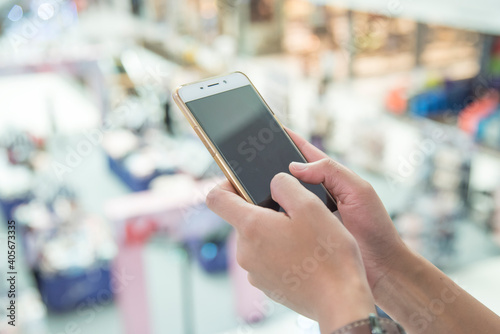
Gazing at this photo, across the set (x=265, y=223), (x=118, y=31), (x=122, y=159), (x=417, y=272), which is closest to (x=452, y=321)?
(x=417, y=272)

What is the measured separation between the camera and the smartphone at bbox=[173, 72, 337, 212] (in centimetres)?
81

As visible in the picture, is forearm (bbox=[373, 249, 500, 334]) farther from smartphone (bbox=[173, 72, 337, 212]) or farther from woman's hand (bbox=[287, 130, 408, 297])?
smartphone (bbox=[173, 72, 337, 212])

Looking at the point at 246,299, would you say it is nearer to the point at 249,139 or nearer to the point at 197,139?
the point at 249,139

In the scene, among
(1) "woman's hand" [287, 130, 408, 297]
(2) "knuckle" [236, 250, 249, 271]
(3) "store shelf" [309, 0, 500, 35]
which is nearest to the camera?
(2) "knuckle" [236, 250, 249, 271]

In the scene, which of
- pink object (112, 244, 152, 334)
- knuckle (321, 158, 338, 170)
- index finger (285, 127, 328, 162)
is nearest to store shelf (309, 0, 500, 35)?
index finger (285, 127, 328, 162)

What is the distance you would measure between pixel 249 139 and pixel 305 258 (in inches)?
12.5

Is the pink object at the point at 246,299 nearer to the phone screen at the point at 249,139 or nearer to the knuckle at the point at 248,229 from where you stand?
the phone screen at the point at 249,139

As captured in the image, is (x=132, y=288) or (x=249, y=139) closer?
(x=249, y=139)

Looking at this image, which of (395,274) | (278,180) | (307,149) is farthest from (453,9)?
(278,180)

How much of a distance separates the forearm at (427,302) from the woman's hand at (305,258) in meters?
0.22

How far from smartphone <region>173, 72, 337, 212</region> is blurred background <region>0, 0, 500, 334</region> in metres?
0.93

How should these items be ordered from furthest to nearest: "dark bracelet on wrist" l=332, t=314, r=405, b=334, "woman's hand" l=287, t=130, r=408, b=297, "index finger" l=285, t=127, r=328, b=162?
"index finger" l=285, t=127, r=328, b=162
"woman's hand" l=287, t=130, r=408, b=297
"dark bracelet on wrist" l=332, t=314, r=405, b=334

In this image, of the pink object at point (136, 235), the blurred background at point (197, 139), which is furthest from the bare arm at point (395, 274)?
the pink object at point (136, 235)

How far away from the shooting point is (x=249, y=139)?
0.86 m
